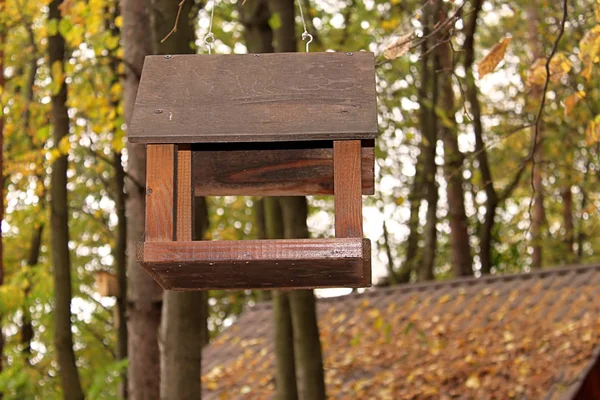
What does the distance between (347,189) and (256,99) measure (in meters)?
0.40

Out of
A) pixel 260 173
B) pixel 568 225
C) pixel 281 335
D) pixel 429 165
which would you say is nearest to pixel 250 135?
pixel 260 173

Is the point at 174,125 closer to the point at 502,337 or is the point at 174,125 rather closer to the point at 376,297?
the point at 502,337

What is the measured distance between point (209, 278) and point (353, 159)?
2.05 ft

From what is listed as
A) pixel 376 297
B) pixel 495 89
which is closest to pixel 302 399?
pixel 376 297

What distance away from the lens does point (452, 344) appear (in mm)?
8312

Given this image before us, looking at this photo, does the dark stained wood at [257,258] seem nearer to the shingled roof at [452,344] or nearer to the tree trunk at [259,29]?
the shingled roof at [452,344]

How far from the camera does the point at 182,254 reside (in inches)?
102

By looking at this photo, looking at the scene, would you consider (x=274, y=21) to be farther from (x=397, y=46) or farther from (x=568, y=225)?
(x=568, y=225)

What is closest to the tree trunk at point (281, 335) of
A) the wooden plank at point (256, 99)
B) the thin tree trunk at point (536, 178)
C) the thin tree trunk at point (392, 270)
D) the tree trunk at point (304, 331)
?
the tree trunk at point (304, 331)

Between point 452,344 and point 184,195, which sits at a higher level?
point 184,195

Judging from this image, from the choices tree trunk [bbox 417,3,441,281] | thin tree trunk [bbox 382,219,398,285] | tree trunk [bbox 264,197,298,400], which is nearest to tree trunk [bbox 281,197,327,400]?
tree trunk [bbox 264,197,298,400]

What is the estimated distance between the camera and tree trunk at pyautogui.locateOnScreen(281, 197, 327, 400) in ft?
18.8

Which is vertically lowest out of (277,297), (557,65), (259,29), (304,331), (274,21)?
(304,331)

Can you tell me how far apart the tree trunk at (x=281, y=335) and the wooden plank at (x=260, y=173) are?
329 centimetres
